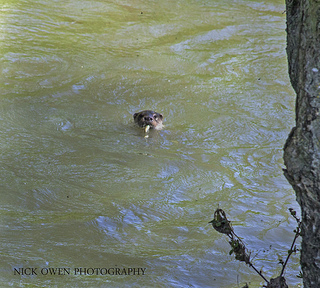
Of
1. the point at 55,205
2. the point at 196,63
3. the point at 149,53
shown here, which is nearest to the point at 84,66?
the point at 149,53

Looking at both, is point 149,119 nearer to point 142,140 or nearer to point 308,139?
point 142,140

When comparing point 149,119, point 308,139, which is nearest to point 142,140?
point 149,119

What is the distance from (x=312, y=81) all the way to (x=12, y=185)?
12.1 ft

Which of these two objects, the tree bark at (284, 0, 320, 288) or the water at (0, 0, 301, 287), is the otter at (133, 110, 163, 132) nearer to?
the water at (0, 0, 301, 287)

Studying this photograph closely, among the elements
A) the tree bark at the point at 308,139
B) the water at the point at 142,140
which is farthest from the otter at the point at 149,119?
the tree bark at the point at 308,139

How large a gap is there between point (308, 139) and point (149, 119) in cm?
447

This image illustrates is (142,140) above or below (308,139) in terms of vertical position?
below

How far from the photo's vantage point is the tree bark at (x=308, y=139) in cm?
249

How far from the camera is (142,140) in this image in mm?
6887

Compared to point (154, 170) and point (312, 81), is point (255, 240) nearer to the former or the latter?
point (154, 170)

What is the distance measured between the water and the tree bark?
145 cm

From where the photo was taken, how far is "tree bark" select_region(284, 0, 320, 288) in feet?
8.17

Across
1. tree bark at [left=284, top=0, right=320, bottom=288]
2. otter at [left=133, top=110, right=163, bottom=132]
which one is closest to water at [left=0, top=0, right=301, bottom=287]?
otter at [left=133, top=110, right=163, bottom=132]

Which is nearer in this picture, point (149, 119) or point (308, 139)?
point (308, 139)
